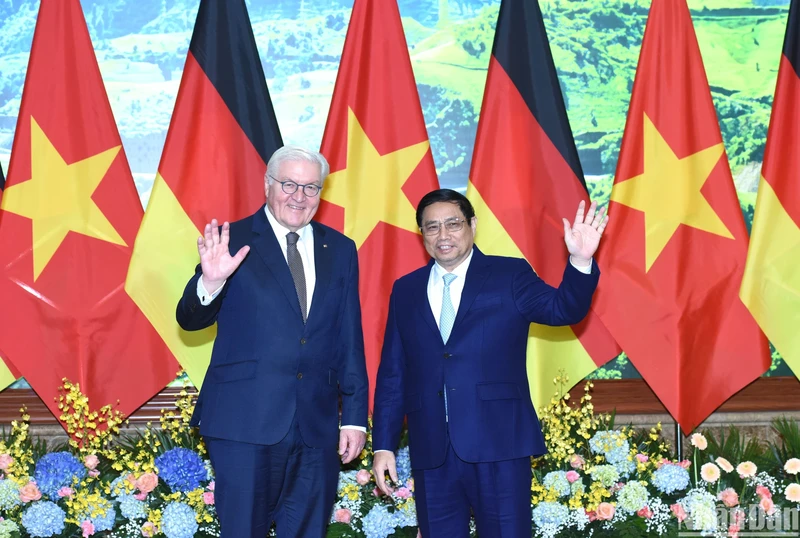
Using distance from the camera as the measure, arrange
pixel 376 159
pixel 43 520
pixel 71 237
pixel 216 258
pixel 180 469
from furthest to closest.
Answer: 1. pixel 376 159
2. pixel 71 237
3. pixel 180 469
4. pixel 43 520
5. pixel 216 258

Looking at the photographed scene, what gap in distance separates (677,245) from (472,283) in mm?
1781

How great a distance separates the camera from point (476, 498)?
2564 mm

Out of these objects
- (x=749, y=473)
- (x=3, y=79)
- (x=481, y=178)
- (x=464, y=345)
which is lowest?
(x=749, y=473)

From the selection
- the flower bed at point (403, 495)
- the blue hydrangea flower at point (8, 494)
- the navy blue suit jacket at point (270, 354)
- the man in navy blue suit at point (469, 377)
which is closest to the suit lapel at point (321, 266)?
the navy blue suit jacket at point (270, 354)

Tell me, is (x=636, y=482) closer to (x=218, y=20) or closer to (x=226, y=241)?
(x=226, y=241)

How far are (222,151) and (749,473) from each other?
276cm

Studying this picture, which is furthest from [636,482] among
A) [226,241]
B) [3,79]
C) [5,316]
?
[3,79]

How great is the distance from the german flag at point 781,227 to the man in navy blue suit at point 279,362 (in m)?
2.22

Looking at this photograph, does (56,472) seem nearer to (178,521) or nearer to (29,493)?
(29,493)

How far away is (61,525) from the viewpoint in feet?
10.8

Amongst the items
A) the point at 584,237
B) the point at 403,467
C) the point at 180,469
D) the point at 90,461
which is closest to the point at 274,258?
the point at 584,237

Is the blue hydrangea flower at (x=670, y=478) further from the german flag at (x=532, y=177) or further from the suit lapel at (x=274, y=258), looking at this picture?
the suit lapel at (x=274, y=258)

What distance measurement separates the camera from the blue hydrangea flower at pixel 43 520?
3254mm

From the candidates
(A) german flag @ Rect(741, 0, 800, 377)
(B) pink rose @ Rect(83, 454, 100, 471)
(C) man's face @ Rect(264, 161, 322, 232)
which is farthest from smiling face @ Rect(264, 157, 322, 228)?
(A) german flag @ Rect(741, 0, 800, 377)
